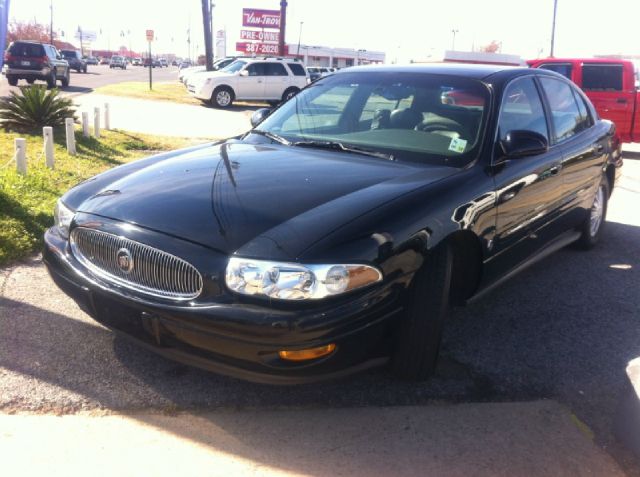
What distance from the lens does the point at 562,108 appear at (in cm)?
495

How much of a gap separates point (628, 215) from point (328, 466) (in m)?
6.19

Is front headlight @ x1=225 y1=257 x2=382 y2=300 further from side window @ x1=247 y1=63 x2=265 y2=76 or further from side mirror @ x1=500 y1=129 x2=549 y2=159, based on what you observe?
side window @ x1=247 y1=63 x2=265 y2=76

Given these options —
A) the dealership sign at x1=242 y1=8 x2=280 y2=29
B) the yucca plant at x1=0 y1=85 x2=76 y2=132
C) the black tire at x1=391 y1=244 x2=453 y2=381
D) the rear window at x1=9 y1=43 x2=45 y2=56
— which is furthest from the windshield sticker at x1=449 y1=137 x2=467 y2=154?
the dealership sign at x1=242 y1=8 x2=280 y2=29

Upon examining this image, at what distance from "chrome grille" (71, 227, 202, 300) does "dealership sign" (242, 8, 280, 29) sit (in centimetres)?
3924

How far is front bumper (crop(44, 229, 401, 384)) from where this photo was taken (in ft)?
8.47

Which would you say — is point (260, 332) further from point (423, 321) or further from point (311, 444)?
point (423, 321)

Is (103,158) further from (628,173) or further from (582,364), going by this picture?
(628,173)

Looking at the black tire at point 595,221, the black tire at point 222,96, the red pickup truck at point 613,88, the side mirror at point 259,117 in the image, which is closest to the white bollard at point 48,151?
the side mirror at point 259,117

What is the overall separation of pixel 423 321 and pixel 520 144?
1367mm

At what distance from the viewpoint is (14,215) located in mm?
5844

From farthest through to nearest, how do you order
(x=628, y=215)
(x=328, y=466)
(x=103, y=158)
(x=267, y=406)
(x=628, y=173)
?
(x=628, y=173), (x=103, y=158), (x=628, y=215), (x=267, y=406), (x=328, y=466)

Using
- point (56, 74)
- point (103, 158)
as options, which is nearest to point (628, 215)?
point (103, 158)

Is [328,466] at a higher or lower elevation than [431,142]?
lower

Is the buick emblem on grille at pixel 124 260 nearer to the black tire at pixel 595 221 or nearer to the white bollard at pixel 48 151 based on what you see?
the black tire at pixel 595 221
